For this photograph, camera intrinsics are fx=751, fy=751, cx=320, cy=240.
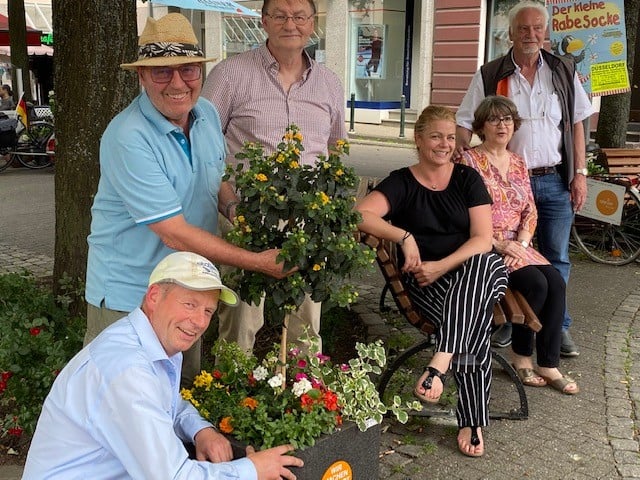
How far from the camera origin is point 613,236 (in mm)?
7273

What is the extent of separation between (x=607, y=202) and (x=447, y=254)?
349 cm

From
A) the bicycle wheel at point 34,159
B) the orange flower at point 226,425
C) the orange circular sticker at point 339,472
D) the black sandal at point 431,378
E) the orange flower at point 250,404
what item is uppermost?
the bicycle wheel at point 34,159

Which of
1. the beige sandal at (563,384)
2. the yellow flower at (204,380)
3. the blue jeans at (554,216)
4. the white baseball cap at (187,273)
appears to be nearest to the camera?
the white baseball cap at (187,273)

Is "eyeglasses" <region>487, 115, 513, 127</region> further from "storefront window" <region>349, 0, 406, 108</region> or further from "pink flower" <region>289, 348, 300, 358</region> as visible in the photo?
"storefront window" <region>349, 0, 406, 108</region>

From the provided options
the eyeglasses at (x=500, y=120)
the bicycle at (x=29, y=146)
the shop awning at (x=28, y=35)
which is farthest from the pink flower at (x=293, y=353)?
the shop awning at (x=28, y=35)

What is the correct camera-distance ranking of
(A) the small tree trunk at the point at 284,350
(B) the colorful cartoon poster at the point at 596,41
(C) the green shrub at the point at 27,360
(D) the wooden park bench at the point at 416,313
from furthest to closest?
(B) the colorful cartoon poster at the point at 596,41
(D) the wooden park bench at the point at 416,313
(C) the green shrub at the point at 27,360
(A) the small tree trunk at the point at 284,350

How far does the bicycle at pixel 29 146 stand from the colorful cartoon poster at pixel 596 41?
31.5 ft

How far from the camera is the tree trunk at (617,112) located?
7973 millimetres

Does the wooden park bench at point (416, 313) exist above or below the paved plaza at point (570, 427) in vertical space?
above

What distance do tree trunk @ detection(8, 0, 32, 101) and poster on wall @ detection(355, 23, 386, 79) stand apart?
10833 mm

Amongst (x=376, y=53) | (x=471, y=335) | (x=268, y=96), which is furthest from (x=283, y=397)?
(x=376, y=53)

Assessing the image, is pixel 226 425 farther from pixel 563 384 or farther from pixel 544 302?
pixel 563 384

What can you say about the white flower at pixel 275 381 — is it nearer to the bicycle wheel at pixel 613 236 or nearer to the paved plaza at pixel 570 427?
the paved plaza at pixel 570 427

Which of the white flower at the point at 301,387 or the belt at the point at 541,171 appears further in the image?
the belt at the point at 541,171
